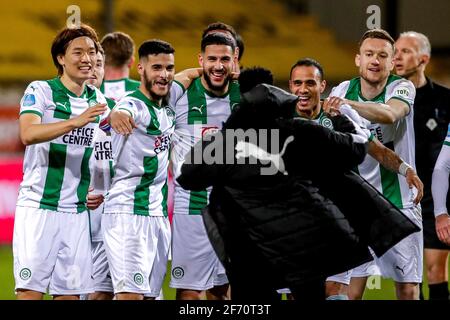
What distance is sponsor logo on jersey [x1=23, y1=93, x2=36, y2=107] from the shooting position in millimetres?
5977

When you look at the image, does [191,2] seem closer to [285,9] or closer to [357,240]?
[285,9]

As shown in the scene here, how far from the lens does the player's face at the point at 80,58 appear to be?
6.19m

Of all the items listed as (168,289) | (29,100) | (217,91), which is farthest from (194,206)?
(168,289)

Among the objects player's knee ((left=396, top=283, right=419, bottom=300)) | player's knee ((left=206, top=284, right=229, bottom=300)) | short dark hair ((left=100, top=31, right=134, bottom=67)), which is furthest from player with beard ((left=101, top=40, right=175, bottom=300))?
player's knee ((left=396, top=283, right=419, bottom=300))

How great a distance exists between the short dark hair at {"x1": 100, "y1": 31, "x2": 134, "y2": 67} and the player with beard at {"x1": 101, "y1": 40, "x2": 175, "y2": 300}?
1.52 metres

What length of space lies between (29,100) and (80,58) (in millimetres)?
445

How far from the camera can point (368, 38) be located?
6855mm

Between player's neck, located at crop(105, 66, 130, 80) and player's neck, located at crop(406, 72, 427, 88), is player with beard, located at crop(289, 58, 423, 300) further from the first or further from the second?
player's neck, located at crop(105, 66, 130, 80)

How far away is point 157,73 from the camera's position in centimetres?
641

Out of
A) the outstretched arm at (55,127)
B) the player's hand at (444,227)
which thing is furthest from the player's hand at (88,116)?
the player's hand at (444,227)

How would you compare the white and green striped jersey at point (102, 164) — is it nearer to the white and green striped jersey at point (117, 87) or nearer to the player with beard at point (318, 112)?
the white and green striped jersey at point (117, 87)

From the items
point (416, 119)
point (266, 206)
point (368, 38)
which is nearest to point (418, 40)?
point (416, 119)

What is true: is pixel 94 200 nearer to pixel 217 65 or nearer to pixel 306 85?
pixel 217 65

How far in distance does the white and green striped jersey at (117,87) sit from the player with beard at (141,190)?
1.45m
